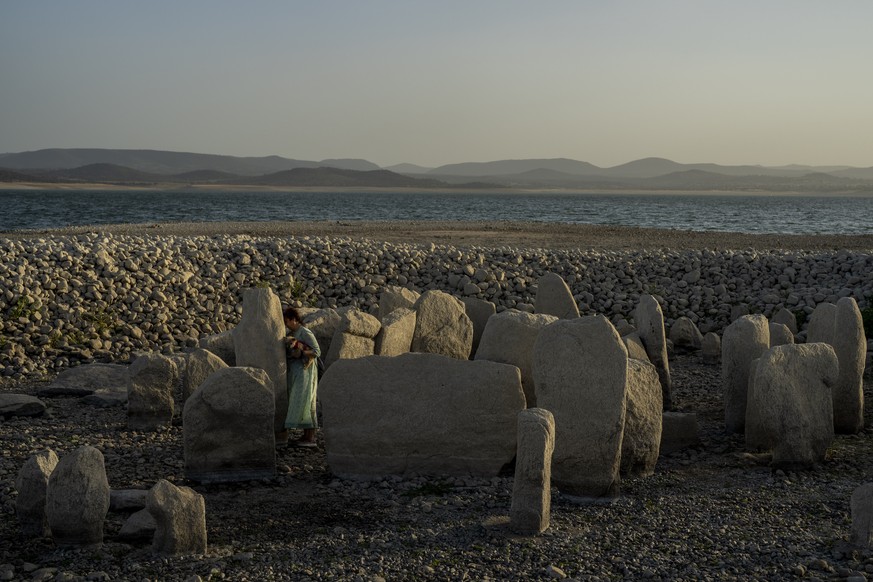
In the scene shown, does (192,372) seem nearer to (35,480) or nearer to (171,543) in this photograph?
(35,480)

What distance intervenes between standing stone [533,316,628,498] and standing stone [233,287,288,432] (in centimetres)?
321

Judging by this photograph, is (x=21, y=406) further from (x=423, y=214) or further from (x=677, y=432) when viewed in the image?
(x=423, y=214)

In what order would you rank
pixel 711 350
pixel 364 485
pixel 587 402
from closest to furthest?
→ pixel 587 402 → pixel 364 485 → pixel 711 350

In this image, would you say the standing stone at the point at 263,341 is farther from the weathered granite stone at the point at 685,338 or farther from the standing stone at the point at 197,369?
the weathered granite stone at the point at 685,338

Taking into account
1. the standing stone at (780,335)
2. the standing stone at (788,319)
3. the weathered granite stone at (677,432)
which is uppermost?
the standing stone at (780,335)

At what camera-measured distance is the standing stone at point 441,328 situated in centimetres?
1058

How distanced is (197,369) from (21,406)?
2.49m

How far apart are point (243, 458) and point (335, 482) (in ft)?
2.96

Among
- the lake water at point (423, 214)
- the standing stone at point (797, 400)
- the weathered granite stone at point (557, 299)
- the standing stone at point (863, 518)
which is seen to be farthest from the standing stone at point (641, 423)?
the lake water at point (423, 214)

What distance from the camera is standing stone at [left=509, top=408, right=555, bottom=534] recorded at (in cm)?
680

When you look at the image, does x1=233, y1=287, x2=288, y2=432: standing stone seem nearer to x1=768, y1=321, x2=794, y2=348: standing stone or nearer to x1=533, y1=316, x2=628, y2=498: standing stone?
x1=533, y1=316, x2=628, y2=498: standing stone

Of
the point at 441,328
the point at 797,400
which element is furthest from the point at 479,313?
the point at 797,400

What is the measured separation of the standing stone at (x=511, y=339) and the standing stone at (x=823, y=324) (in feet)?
11.8

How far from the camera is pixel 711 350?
14328mm
